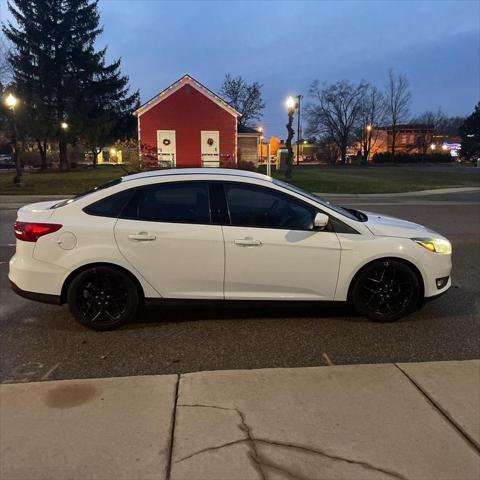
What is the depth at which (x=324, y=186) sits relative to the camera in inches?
978

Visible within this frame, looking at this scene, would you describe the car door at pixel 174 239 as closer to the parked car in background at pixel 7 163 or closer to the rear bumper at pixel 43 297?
the rear bumper at pixel 43 297

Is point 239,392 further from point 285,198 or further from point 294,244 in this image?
point 285,198

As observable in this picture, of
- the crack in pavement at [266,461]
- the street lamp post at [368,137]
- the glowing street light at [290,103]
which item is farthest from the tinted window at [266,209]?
the street lamp post at [368,137]

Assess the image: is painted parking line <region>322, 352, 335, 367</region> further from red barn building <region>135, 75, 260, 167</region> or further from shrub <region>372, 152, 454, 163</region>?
shrub <region>372, 152, 454, 163</region>

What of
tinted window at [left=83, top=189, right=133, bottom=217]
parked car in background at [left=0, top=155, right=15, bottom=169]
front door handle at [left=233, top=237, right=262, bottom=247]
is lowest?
parked car in background at [left=0, top=155, right=15, bottom=169]

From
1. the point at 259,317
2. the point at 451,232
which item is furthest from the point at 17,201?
the point at 259,317

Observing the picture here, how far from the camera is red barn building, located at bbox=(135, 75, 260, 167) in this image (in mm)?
33562

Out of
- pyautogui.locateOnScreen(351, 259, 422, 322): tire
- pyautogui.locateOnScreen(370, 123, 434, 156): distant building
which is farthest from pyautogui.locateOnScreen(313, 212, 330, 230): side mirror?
pyautogui.locateOnScreen(370, 123, 434, 156): distant building

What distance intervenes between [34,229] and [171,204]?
1289 mm

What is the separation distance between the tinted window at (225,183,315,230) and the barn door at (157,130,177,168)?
29.5 meters

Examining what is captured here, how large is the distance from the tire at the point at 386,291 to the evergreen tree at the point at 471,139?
266 feet

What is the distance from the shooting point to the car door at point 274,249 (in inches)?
187

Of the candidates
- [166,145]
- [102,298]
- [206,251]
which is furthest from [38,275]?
[166,145]

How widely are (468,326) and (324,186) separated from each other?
2030 cm
